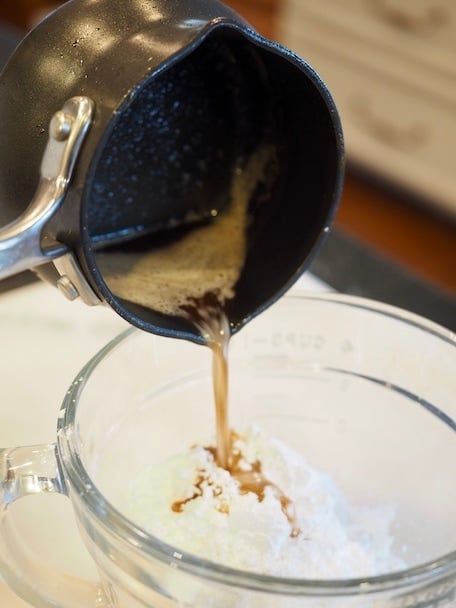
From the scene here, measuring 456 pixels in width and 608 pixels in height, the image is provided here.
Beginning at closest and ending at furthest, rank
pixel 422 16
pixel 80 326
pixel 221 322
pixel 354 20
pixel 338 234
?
pixel 221 322 → pixel 80 326 → pixel 338 234 → pixel 422 16 → pixel 354 20

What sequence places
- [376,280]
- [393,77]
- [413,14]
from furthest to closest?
[393,77]
[413,14]
[376,280]

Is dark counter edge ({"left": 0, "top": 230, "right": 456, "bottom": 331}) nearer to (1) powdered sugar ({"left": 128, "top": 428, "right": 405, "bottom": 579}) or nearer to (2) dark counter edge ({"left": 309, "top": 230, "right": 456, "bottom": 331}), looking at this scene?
(2) dark counter edge ({"left": 309, "top": 230, "right": 456, "bottom": 331})

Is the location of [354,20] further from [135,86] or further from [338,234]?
[135,86]

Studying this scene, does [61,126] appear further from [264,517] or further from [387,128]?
[387,128]

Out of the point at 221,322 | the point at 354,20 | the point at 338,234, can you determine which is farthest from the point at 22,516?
the point at 354,20

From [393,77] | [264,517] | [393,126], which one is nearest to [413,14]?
[393,77]

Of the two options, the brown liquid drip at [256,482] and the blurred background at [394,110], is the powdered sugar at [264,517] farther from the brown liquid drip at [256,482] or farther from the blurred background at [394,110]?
the blurred background at [394,110]
